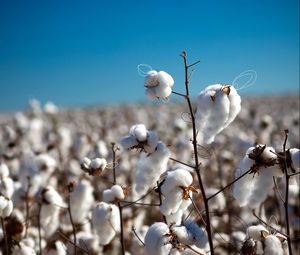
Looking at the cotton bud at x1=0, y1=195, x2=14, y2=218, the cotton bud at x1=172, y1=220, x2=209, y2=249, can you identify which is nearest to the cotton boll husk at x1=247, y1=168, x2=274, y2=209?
the cotton bud at x1=172, y1=220, x2=209, y2=249

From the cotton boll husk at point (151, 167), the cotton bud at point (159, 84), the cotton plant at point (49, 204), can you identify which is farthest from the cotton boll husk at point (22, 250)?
the cotton bud at point (159, 84)

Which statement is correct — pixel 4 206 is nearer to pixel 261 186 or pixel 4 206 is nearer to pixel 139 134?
pixel 139 134

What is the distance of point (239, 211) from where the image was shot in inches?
195

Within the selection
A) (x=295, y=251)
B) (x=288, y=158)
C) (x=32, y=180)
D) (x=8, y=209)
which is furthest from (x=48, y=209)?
(x=295, y=251)

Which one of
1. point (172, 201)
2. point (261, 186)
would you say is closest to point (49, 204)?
point (172, 201)

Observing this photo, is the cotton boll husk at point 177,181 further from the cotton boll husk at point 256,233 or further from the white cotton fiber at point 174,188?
the cotton boll husk at point 256,233

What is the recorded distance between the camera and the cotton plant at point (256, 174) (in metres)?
1.60

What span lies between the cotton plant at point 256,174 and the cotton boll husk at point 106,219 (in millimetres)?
600

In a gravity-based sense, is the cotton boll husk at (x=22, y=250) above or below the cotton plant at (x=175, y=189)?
below

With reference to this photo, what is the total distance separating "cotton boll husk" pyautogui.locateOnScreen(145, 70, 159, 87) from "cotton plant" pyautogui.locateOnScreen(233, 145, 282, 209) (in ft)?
1.53

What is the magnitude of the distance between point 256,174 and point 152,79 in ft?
1.90

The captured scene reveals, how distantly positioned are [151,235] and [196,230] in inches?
9.7

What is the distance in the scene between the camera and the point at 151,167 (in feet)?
5.70

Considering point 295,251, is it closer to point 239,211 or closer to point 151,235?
point 239,211
